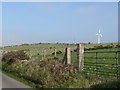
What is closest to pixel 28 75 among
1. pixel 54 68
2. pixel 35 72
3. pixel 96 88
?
pixel 35 72

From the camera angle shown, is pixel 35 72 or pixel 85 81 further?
pixel 35 72

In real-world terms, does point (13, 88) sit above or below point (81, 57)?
below

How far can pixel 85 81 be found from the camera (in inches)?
520

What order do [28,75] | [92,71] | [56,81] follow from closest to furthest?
1. [56,81]
2. [92,71]
3. [28,75]

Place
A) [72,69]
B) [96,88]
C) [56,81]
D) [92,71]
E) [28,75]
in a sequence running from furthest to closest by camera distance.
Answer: [28,75]
[92,71]
[72,69]
[56,81]
[96,88]

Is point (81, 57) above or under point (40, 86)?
above

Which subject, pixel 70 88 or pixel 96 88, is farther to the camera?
pixel 70 88

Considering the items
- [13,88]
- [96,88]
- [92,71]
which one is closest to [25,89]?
[13,88]

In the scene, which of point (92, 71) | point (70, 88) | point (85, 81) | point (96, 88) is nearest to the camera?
point (96, 88)

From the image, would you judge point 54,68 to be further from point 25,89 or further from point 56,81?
point 25,89

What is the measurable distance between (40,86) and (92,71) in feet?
12.7

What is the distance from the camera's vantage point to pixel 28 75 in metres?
17.6

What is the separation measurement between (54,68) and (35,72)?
6.90 ft

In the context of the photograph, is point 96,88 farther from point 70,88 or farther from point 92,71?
point 92,71
